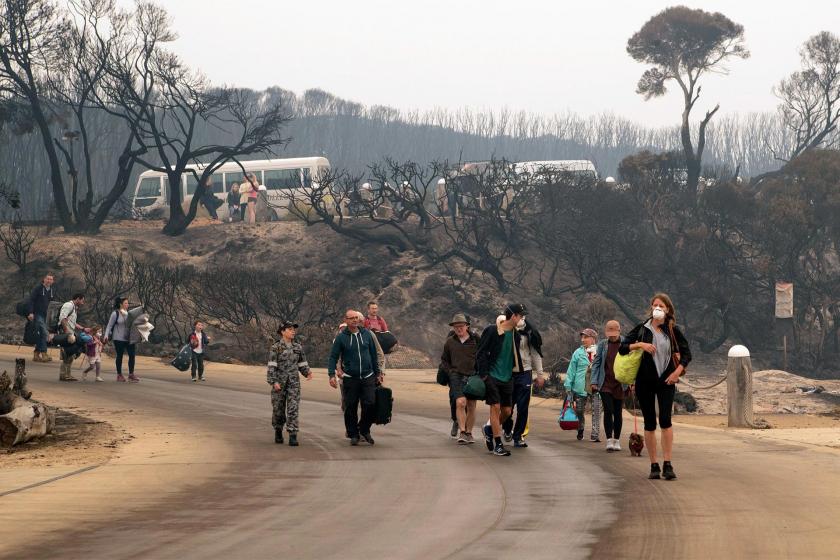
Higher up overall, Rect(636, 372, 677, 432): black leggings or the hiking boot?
Rect(636, 372, 677, 432): black leggings

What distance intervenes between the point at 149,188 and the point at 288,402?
47898mm

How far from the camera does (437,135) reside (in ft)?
563

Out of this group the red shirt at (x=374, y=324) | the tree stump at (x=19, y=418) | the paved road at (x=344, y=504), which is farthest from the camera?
the red shirt at (x=374, y=324)

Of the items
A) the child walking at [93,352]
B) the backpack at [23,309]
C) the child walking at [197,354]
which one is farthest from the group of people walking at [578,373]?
the backpack at [23,309]

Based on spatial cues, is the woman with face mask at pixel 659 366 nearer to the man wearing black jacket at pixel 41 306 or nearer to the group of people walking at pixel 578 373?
the group of people walking at pixel 578 373

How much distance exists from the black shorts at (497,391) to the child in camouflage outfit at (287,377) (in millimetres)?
2331

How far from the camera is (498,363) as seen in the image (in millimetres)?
15062

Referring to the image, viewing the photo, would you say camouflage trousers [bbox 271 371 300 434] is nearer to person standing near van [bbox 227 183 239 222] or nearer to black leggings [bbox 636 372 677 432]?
black leggings [bbox 636 372 677 432]

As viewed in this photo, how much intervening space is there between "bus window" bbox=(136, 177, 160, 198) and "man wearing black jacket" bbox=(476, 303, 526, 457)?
48.7 meters

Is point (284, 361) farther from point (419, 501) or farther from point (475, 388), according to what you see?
point (419, 501)

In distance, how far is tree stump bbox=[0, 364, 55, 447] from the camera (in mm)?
15969


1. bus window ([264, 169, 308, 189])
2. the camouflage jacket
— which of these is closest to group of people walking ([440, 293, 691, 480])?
the camouflage jacket

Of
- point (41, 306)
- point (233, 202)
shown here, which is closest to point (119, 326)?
point (41, 306)

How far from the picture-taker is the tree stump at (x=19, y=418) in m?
16.0
